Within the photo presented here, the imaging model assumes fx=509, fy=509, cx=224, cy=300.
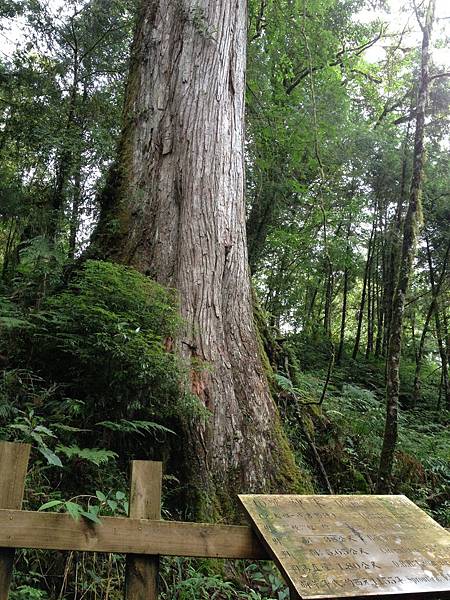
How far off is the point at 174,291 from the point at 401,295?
8.21 ft

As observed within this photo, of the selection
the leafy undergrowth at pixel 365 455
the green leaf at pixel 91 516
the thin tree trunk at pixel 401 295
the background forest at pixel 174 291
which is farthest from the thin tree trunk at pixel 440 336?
the green leaf at pixel 91 516

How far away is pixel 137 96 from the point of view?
5223 mm

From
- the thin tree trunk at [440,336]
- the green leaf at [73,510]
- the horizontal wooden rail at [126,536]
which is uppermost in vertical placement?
the thin tree trunk at [440,336]

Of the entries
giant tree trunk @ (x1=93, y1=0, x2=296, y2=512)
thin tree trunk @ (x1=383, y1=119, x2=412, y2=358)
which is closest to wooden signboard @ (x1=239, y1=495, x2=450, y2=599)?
giant tree trunk @ (x1=93, y1=0, x2=296, y2=512)

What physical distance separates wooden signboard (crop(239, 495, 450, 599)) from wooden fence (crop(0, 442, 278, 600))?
0.59 feet

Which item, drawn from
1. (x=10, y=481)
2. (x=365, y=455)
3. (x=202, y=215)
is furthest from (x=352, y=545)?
(x=365, y=455)

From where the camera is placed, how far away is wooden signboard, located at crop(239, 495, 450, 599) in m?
1.90

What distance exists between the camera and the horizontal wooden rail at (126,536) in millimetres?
1898

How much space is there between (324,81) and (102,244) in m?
7.11

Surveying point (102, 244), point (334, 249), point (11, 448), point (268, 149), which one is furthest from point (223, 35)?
point (334, 249)

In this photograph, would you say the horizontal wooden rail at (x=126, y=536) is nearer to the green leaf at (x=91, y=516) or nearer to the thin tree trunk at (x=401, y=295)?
the green leaf at (x=91, y=516)

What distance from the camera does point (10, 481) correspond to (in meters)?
1.97

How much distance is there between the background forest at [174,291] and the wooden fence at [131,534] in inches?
4.2

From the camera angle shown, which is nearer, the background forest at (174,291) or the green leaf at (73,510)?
the green leaf at (73,510)
